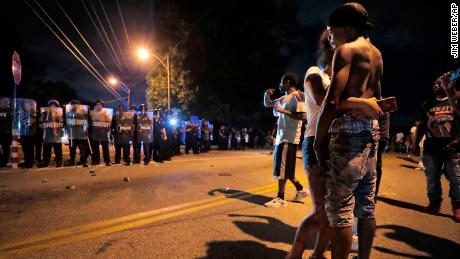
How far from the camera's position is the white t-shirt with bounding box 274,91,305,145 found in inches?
192

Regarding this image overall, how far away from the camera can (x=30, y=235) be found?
355 centimetres

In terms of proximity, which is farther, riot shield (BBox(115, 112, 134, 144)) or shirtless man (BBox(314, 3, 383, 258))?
riot shield (BBox(115, 112, 134, 144))

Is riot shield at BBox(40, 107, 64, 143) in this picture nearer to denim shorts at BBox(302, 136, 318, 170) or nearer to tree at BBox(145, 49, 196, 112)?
denim shorts at BBox(302, 136, 318, 170)

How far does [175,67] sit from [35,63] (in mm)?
29868

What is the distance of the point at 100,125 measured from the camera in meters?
10.4

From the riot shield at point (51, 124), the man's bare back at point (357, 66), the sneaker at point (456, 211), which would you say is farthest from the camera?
the riot shield at point (51, 124)

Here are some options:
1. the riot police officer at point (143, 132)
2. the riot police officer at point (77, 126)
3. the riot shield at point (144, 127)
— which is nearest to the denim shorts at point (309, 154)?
the riot police officer at point (77, 126)

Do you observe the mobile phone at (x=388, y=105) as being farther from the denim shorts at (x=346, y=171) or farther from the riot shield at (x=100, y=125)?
the riot shield at (x=100, y=125)

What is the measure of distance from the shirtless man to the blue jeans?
142 inches

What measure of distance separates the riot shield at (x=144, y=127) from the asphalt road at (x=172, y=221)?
4.23m

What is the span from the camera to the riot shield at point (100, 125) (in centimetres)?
1038

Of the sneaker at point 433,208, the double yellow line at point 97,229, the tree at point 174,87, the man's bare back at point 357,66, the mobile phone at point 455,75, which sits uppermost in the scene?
the tree at point 174,87

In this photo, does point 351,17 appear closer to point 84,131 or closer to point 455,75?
point 455,75

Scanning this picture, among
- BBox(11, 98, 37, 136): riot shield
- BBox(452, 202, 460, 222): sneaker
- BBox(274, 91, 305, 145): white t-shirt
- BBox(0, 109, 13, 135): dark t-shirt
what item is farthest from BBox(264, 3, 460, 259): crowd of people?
BBox(0, 109, 13, 135): dark t-shirt
